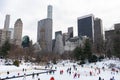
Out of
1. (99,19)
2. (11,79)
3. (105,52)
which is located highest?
(99,19)

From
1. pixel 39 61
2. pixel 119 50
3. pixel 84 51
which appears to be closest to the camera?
pixel 119 50

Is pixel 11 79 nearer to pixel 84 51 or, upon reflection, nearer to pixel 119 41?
pixel 84 51

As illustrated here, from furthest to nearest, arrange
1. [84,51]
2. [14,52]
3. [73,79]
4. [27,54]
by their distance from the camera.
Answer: [27,54] < [14,52] < [84,51] < [73,79]

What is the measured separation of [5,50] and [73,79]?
54599 millimetres

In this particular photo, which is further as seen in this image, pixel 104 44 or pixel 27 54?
pixel 27 54

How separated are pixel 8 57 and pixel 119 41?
55.0 meters

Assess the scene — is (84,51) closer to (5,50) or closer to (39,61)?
(39,61)

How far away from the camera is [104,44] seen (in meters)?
93.4

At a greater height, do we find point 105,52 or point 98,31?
point 98,31

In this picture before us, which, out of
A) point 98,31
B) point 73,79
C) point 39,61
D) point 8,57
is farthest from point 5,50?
point 98,31

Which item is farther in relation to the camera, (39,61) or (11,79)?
(39,61)

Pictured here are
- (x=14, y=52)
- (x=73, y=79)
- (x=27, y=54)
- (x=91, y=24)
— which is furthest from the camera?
(x=91, y=24)

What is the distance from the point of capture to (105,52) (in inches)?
3457

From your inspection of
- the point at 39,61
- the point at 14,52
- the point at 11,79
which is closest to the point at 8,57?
the point at 14,52
